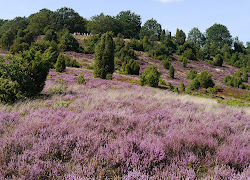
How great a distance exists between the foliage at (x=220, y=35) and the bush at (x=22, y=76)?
118807 mm

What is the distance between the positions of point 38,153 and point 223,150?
3.06m

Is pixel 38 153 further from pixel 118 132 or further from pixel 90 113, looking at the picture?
pixel 90 113

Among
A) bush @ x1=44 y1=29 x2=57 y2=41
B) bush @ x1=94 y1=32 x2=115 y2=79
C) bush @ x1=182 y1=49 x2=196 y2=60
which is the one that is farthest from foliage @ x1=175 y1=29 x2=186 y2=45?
bush @ x1=94 y1=32 x2=115 y2=79

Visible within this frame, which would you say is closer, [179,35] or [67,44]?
[67,44]

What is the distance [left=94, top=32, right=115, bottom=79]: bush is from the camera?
76.8 ft

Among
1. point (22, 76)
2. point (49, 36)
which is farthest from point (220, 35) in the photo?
point (22, 76)

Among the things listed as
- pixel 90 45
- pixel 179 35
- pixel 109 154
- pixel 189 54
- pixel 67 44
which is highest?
pixel 179 35

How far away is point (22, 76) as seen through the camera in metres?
7.13

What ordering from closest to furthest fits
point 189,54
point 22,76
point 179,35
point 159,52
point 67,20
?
1. point 22,76
2. point 159,52
3. point 189,54
4. point 67,20
5. point 179,35

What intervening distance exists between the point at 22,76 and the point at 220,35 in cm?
12363

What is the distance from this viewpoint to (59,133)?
3.29m

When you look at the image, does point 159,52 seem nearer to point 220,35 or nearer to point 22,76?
point 22,76

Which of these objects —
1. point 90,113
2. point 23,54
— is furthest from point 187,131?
point 23,54

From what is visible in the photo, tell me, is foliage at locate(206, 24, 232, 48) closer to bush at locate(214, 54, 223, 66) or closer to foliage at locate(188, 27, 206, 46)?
foliage at locate(188, 27, 206, 46)
